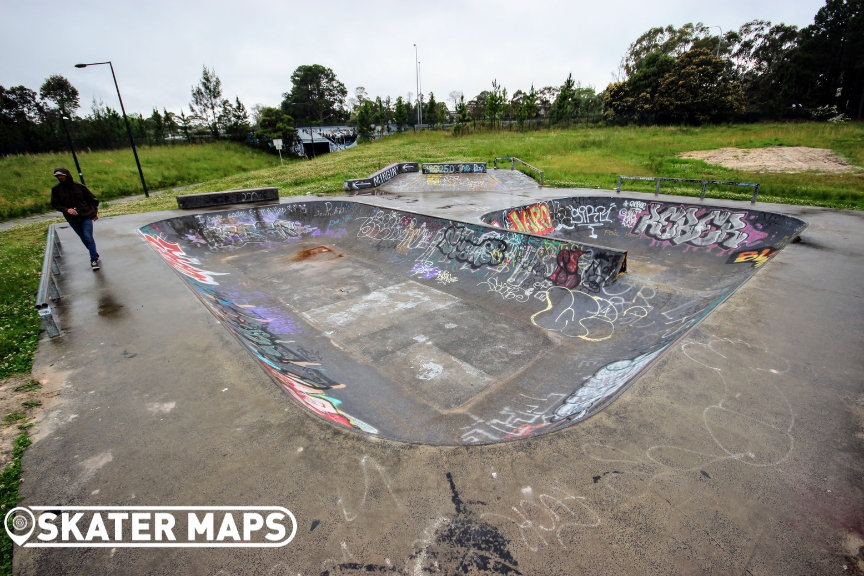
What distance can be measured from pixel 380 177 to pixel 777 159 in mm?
25244

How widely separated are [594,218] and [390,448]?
1434 centimetres

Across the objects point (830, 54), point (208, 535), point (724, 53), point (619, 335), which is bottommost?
point (619, 335)

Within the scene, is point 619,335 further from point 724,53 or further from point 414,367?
point 724,53

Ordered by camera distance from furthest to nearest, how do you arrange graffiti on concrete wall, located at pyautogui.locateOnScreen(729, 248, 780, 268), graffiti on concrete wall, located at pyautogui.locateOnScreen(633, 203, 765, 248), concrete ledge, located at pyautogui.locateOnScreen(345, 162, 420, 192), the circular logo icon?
concrete ledge, located at pyautogui.locateOnScreen(345, 162, 420, 192), graffiti on concrete wall, located at pyautogui.locateOnScreen(633, 203, 765, 248), graffiti on concrete wall, located at pyautogui.locateOnScreen(729, 248, 780, 268), the circular logo icon

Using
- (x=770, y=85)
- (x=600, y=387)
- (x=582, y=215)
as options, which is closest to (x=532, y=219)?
(x=582, y=215)

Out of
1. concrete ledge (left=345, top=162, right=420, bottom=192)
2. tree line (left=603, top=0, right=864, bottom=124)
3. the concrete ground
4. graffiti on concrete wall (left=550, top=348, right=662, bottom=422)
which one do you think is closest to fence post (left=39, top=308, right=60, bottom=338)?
the concrete ground

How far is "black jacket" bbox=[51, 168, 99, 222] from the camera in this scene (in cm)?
794

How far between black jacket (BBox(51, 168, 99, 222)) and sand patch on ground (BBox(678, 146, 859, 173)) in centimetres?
3056

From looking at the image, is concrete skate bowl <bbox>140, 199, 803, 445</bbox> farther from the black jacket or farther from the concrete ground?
the black jacket

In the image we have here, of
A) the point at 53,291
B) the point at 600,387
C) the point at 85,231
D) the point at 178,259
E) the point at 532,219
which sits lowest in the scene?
the point at 600,387

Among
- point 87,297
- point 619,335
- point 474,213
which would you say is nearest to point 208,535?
point 87,297

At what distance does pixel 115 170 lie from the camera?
29.5 meters

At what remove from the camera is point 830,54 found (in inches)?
1672

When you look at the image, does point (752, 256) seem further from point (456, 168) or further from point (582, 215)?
point (456, 168)
